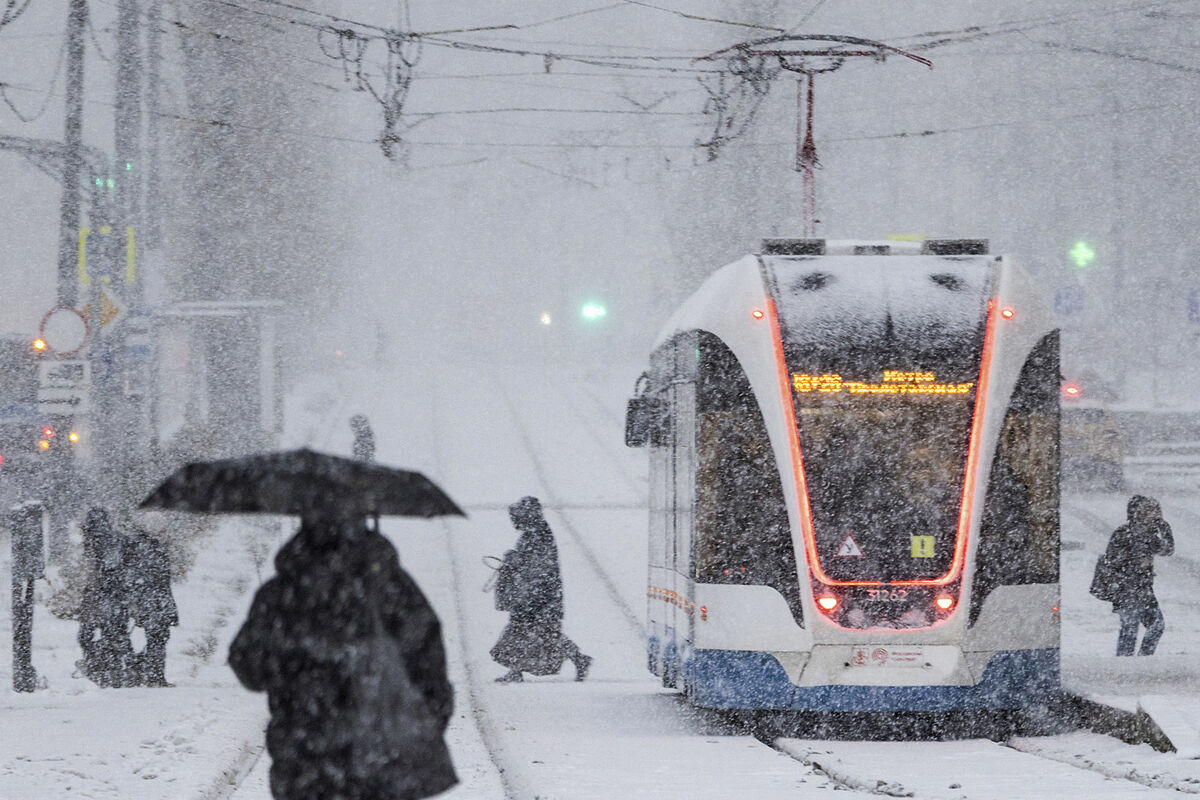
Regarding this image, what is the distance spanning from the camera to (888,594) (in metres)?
10.6

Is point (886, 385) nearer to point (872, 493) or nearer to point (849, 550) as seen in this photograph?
point (872, 493)

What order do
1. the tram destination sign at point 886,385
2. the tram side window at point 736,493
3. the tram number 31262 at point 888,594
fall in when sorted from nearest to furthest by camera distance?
the tram number 31262 at point 888,594 < the tram side window at point 736,493 < the tram destination sign at point 886,385

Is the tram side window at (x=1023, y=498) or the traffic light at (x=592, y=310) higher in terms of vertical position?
the traffic light at (x=592, y=310)

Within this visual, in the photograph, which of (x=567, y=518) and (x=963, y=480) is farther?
(x=567, y=518)

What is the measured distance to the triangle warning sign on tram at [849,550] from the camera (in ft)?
35.0

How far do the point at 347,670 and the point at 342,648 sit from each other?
0.07 meters

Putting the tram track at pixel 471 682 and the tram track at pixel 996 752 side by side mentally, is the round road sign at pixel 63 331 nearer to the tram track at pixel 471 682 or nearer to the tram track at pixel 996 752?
the tram track at pixel 471 682

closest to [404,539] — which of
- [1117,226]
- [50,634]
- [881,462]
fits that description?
[50,634]

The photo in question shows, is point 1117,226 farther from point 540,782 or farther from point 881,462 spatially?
point 540,782

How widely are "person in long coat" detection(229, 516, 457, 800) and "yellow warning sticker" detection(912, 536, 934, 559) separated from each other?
19.9ft

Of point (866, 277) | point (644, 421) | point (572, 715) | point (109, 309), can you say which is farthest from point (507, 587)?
point (109, 309)

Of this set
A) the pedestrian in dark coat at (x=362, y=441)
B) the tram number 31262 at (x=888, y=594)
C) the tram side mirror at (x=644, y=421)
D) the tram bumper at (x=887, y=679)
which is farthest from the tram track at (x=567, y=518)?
the tram number 31262 at (x=888, y=594)

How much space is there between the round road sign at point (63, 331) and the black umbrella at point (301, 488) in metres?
13.1

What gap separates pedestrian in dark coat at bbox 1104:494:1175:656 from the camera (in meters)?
14.7
